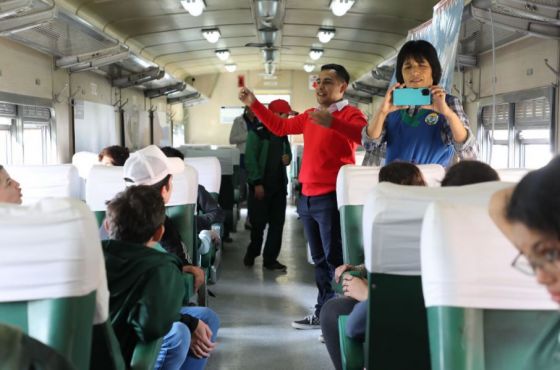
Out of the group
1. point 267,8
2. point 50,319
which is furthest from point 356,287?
point 267,8

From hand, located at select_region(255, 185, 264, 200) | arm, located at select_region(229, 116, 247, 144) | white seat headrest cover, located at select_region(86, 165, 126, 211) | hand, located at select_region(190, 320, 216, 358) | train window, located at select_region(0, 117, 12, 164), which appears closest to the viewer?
hand, located at select_region(190, 320, 216, 358)

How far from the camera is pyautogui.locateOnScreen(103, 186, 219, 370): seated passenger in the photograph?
202 cm

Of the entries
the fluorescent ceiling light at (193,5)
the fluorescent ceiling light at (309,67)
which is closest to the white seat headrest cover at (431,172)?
the fluorescent ceiling light at (193,5)

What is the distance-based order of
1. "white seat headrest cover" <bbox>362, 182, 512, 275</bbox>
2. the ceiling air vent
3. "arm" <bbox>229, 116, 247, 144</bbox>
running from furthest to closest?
"arm" <bbox>229, 116, 247, 144</bbox>, the ceiling air vent, "white seat headrest cover" <bbox>362, 182, 512, 275</bbox>

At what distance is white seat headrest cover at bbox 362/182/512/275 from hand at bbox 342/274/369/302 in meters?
0.78

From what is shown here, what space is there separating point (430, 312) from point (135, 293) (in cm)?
108

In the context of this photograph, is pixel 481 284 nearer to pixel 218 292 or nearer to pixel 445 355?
pixel 445 355

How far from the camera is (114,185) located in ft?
11.8

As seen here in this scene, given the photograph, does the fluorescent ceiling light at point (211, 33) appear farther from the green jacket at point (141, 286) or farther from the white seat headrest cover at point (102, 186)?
the green jacket at point (141, 286)

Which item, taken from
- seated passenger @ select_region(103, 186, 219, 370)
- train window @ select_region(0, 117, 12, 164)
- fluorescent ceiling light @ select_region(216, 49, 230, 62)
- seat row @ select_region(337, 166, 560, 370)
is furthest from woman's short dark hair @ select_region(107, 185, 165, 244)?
fluorescent ceiling light @ select_region(216, 49, 230, 62)

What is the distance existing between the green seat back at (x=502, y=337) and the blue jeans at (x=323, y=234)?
2.56 m

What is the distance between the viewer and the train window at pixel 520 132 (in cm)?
534

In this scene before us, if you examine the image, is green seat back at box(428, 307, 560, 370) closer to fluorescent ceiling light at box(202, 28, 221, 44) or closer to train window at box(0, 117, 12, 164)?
train window at box(0, 117, 12, 164)

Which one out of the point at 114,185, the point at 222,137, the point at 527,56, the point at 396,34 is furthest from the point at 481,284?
the point at 222,137
